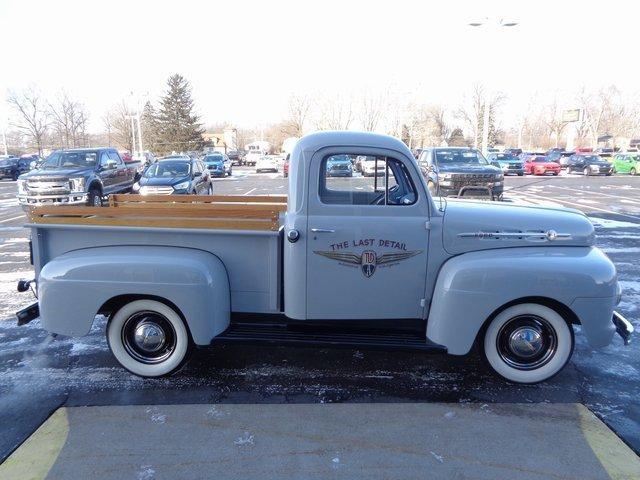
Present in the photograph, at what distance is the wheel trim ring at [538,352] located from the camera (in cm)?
394

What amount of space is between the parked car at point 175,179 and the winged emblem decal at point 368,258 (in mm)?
11132

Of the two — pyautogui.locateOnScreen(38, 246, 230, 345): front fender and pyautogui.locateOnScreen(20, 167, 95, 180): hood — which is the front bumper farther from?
pyautogui.locateOnScreen(38, 246, 230, 345): front fender

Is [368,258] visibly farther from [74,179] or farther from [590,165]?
[590,165]

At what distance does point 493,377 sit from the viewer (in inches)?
163

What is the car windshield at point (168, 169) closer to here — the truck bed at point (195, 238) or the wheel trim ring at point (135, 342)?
the truck bed at point (195, 238)

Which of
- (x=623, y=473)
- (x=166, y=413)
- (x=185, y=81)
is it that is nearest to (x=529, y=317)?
(x=623, y=473)

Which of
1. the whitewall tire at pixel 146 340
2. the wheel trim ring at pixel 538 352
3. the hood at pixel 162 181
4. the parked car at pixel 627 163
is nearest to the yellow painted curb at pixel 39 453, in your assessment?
the whitewall tire at pixel 146 340

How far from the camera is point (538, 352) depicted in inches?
157

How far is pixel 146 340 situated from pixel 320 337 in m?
1.51

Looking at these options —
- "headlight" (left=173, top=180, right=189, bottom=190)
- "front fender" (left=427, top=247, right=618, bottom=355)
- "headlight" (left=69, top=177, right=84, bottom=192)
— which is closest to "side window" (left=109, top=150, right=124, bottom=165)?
"headlight" (left=69, top=177, right=84, bottom=192)

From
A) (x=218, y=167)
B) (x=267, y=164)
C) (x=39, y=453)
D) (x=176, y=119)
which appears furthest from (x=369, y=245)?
(x=176, y=119)

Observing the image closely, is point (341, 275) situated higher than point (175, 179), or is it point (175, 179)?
point (175, 179)

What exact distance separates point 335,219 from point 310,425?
160 cm

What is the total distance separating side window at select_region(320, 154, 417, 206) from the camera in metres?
4.00
